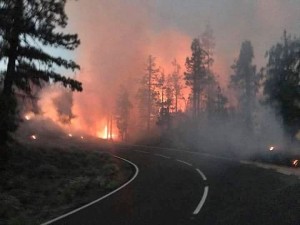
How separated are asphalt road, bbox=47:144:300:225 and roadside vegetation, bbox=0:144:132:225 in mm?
1415

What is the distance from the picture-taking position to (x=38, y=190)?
1906 cm

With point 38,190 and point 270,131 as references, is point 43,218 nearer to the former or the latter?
point 38,190

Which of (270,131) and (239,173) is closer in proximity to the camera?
(239,173)

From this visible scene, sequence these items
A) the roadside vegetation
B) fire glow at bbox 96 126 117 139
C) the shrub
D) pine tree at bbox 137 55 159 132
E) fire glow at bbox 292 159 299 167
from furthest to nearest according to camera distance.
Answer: fire glow at bbox 96 126 117 139
pine tree at bbox 137 55 159 132
fire glow at bbox 292 159 299 167
the roadside vegetation
the shrub

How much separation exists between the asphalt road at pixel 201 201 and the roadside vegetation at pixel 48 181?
141 cm

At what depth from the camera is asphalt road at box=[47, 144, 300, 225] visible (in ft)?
38.9

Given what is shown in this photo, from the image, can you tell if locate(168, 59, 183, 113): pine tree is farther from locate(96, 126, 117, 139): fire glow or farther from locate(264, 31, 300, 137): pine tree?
locate(264, 31, 300, 137): pine tree

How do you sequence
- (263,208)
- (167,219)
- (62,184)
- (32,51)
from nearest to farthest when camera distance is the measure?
(167,219) → (263,208) → (62,184) → (32,51)

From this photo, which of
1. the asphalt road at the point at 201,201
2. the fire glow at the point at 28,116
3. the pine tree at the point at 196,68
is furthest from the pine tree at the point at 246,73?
the asphalt road at the point at 201,201

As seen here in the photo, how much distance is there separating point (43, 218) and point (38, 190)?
6.18 m

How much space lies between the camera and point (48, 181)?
2159 cm

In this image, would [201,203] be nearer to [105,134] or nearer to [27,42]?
[27,42]

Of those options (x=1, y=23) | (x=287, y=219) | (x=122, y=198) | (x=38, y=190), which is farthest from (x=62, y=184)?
(x=287, y=219)

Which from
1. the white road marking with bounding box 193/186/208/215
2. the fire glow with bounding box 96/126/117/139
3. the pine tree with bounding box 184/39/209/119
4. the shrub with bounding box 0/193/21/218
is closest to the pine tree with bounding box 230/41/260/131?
the pine tree with bounding box 184/39/209/119
